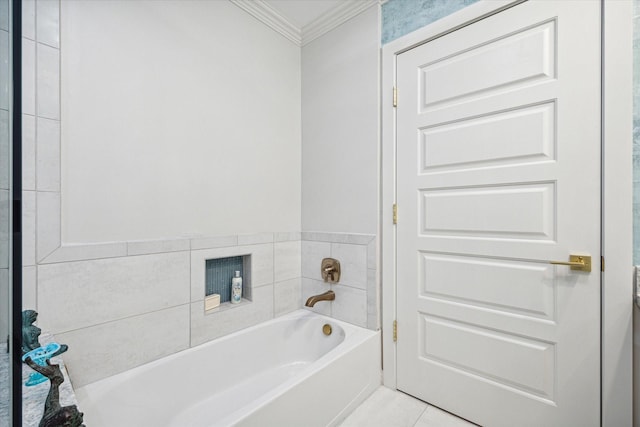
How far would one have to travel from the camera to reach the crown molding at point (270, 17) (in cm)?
196

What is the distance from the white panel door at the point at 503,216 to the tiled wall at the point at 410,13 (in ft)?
0.50

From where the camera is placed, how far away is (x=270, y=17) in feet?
6.82

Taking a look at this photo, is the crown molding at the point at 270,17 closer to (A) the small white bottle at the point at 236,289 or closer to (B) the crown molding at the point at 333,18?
(B) the crown molding at the point at 333,18

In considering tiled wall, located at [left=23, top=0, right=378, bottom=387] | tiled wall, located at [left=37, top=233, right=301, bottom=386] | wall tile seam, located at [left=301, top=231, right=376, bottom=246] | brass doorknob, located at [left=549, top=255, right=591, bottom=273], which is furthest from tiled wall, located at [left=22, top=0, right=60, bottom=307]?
brass doorknob, located at [left=549, top=255, right=591, bottom=273]

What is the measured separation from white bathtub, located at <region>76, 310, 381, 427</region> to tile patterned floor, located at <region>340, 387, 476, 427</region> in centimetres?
5

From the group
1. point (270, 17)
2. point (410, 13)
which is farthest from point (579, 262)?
point (270, 17)

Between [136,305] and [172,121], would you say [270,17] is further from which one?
[136,305]

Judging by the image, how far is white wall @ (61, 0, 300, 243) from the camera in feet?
4.33

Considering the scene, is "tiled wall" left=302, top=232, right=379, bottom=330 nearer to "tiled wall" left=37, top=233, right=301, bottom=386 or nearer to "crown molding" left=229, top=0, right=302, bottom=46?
"tiled wall" left=37, top=233, right=301, bottom=386

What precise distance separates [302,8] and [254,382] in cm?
256

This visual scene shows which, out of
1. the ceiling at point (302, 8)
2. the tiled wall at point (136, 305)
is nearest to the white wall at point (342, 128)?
the ceiling at point (302, 8)

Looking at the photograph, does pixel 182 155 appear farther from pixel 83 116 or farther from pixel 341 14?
pixel 341 14

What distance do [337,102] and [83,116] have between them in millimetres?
1508

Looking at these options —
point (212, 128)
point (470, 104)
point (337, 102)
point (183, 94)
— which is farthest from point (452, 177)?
point (183, 94)
